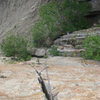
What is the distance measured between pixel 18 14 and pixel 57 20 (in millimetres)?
9459

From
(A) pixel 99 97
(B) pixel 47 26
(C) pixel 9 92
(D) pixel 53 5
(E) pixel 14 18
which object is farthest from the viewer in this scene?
(E) pixel 14 18

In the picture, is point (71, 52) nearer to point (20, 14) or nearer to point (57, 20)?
point (57, 20)

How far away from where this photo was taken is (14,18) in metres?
22.5

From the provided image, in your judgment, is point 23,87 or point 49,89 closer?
point 49,89

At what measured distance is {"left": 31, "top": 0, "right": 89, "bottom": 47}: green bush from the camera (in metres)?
13.6

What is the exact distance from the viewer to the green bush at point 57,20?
13633 mm

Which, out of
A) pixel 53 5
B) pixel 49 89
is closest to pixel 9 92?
pixel 49 89

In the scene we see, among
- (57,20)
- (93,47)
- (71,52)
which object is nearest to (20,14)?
(57,20)

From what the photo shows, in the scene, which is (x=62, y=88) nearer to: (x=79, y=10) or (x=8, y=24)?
(x=79, y=10)

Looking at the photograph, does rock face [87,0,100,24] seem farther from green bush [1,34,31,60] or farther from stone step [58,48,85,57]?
green bush [1,34,31,60]

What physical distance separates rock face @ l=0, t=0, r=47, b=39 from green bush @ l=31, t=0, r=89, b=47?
4.03 m

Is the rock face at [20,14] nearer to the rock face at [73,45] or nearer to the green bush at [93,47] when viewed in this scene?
the rock face at [73,45]

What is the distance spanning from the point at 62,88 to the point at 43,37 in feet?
35.2

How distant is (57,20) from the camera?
1441cm
